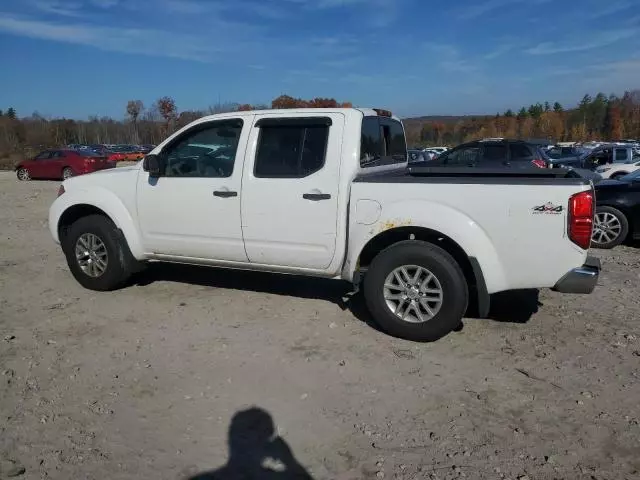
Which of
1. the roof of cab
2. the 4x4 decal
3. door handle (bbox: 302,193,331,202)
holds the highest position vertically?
the roof of cab

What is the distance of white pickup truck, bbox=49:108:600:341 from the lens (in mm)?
4180

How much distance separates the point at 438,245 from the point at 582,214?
120cm

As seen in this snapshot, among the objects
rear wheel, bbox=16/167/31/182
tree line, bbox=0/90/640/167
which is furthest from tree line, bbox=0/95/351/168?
rear wheel, bbox=16/167/31/182

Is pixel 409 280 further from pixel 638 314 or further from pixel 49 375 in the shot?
pixel 49 375

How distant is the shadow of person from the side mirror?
2.88 metres

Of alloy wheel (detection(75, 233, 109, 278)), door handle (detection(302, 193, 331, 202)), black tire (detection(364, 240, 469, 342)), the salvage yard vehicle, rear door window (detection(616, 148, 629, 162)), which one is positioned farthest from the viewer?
rear door window (detection(616, 148, 629, 162))

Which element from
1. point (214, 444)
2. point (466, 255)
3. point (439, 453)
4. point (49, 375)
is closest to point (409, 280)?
point (466, 255)

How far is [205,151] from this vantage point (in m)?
5.41

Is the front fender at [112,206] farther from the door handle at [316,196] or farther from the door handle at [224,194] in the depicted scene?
the door handle at [316,196]

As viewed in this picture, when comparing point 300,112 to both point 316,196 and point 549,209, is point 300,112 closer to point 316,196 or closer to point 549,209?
point 316,196

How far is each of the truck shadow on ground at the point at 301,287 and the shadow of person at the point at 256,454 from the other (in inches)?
72.7

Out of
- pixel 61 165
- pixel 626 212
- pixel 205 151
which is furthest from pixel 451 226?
pixel 61 165

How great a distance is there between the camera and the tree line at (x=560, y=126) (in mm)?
100312

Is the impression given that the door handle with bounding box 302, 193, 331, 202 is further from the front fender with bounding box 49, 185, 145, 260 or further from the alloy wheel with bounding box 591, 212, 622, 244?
the alloy wheel with bounding box 591, 212, 622, 244
